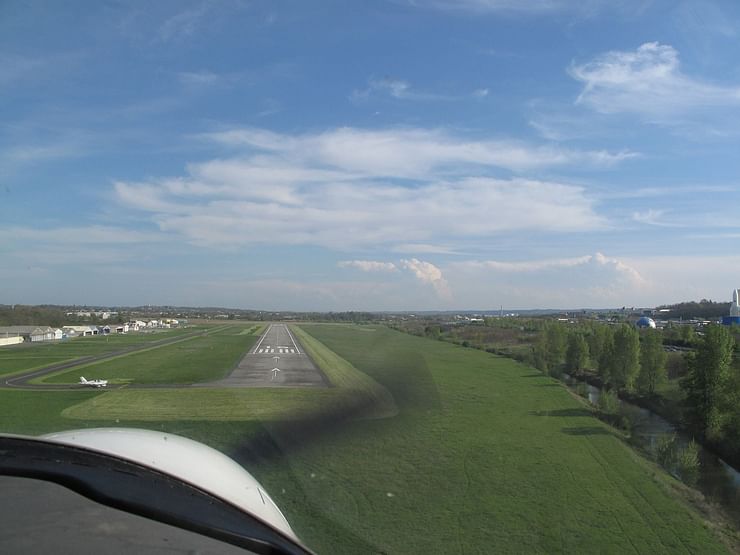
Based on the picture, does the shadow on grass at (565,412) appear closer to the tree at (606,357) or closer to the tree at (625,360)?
the tree at (625,360)

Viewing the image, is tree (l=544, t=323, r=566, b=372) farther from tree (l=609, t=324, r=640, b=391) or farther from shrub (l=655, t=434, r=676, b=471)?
shrub (l=655, t=434, r=676, b=471)

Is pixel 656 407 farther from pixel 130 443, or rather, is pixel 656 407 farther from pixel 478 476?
pixel 130 443

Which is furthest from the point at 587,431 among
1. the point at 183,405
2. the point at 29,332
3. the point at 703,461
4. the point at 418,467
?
the point at 29,332

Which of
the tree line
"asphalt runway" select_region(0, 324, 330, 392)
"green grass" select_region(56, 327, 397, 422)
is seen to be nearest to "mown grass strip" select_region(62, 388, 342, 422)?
"green grass" select_region(56, 327, 397, 422)

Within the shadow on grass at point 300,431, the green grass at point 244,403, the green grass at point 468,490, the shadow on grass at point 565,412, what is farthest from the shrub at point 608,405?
the shadow on grass at point 300,431

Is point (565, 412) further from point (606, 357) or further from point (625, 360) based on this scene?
point (606, 357)

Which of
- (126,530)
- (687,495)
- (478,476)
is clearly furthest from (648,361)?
(126,530)
